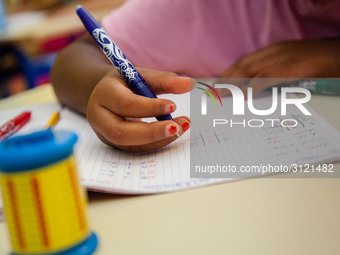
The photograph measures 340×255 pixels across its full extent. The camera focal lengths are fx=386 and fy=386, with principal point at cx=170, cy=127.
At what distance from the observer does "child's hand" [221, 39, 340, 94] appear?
2.20 feet

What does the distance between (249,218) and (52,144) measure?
0.61ft

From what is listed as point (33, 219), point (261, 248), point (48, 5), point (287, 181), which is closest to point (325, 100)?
point (287, 181)

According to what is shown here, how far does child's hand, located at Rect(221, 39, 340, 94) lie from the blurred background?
1.20 metres

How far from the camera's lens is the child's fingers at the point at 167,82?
1.51ft

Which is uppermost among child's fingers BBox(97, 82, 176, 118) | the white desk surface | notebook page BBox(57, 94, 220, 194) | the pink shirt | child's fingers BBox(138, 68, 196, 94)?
the pink shirt

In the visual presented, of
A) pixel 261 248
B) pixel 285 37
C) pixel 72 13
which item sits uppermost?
pixel 72 13

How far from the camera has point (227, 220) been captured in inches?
13.6

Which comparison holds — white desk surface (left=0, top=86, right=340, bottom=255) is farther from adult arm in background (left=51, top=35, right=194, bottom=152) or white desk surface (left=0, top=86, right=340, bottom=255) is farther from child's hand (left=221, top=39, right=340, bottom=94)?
child's hand (left=221, top=39, right=340, bottom=94)

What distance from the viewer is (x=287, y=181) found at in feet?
1.31

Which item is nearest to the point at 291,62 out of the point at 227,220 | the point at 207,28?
the point at 207,28

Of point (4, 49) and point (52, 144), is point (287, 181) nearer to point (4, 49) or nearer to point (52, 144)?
point (52, 144)

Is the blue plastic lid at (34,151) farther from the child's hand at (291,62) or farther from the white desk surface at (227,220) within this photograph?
the child's hand at (291,62)

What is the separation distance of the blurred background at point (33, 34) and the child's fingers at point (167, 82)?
1328mm

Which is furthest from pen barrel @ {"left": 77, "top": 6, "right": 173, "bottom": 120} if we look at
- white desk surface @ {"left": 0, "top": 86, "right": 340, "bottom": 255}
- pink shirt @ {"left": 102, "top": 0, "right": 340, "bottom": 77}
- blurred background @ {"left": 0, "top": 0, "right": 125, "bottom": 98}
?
blurred background @ {"left": 0, "top": 0, "right": 125, "bottom": 98}
